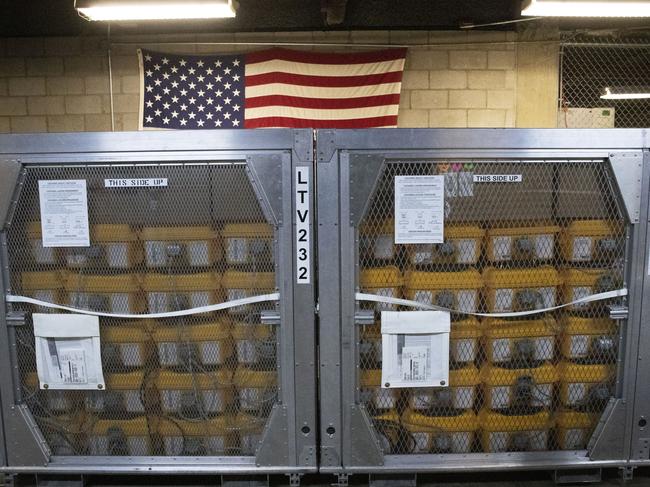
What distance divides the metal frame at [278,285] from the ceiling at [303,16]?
2.60 meters

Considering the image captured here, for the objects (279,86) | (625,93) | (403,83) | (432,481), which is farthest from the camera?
(625,93)

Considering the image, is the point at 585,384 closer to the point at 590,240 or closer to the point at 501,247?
the point at 590,240

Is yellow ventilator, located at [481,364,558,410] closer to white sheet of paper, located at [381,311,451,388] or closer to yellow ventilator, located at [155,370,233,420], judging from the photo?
white sheet of paper, located at [381,311,451,388]

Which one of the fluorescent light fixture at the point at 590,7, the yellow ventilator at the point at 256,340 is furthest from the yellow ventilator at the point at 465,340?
the fluorescent light fixture at the point at 590,7

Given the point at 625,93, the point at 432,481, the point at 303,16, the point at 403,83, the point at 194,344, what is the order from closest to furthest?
the point at 194,344, the point at 432,481, the point at 303,16, the point at 403,83, the point at 625,93

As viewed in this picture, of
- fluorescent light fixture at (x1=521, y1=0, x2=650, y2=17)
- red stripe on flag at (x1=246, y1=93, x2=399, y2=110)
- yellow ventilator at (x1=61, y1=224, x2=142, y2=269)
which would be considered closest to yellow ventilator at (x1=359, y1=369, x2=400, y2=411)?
yellow ventilator at (x1=61, y1=224, x2=142, y2=269)

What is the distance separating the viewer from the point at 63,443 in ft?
7.30

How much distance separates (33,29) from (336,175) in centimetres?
406

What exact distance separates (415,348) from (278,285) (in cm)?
71

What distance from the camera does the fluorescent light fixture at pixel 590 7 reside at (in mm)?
3199

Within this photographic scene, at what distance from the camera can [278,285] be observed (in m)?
2.07

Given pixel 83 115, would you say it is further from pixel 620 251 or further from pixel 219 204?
pixel 620 251

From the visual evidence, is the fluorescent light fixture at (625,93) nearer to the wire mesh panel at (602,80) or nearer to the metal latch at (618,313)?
→ the wire mesh panel at (602,80)

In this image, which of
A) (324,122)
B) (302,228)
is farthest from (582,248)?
(324,122)
